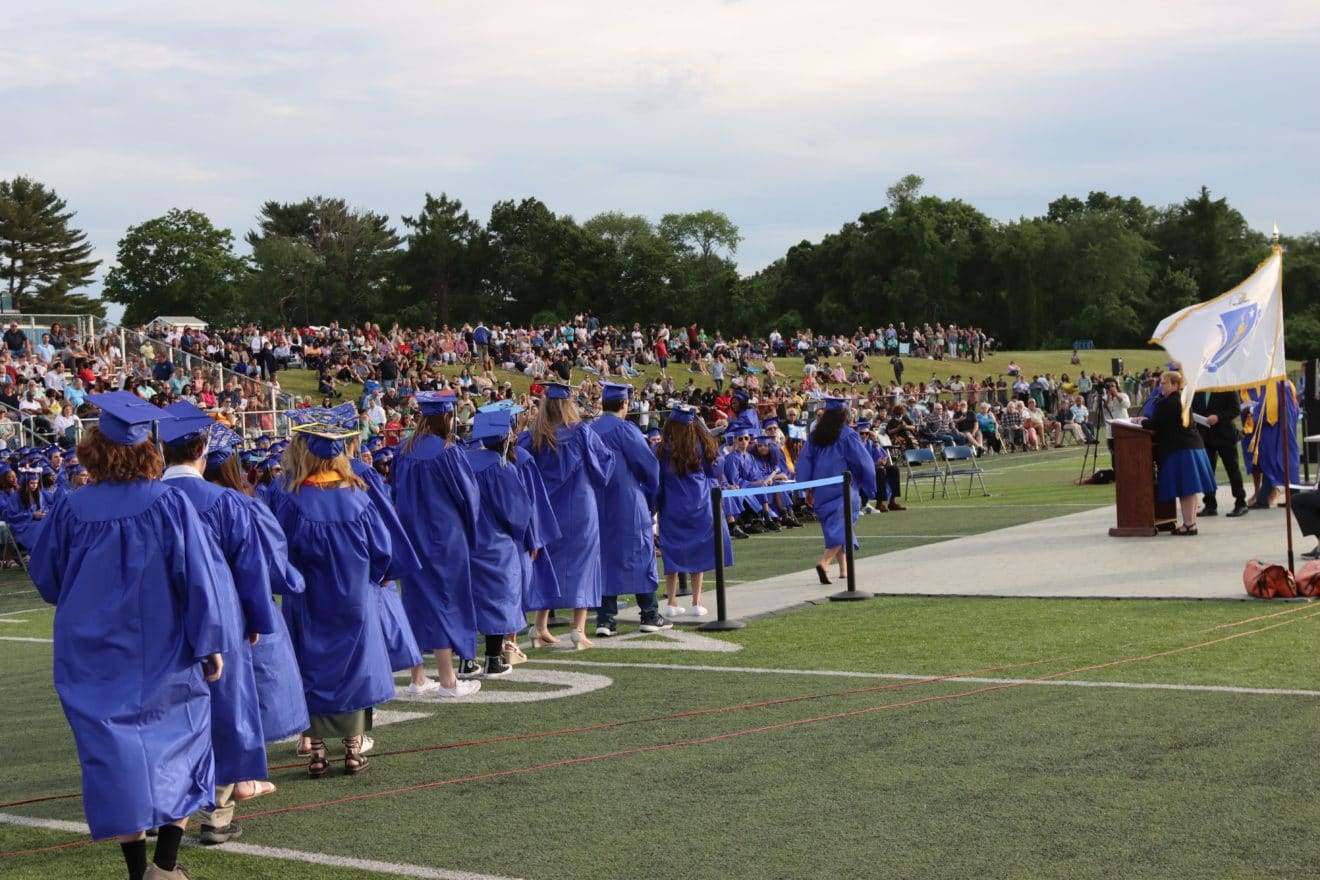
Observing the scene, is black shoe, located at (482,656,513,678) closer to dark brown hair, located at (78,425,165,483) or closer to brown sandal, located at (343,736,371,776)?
brown sandal, located at (343,736,371,776)

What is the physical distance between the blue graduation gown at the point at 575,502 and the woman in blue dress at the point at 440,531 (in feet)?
5.09

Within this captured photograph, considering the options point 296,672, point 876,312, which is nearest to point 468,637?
point 296,672

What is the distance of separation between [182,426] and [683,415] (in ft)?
21.4

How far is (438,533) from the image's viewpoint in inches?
360

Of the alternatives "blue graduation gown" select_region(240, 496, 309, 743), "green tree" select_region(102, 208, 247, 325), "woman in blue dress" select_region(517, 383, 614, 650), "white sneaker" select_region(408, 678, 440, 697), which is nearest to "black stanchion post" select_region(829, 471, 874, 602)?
"woman in blue dress" select_region(517, 383, 614, 650)

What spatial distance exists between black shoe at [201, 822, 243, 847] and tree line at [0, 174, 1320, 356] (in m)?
78.5

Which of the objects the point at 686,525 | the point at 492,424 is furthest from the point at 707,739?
the point at 686,525

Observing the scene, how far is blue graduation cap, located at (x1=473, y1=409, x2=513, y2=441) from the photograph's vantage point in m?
9.73

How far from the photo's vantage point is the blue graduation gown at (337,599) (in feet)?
23.4

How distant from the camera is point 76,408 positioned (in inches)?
1025

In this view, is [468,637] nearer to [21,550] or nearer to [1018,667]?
[1018,667]

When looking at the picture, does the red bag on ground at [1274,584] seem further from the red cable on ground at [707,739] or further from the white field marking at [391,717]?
the white field marking at [391,717]

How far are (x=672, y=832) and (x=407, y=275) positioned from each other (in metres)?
89.1

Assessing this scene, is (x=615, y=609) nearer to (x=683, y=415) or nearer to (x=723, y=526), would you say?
(x=723, y=526)
